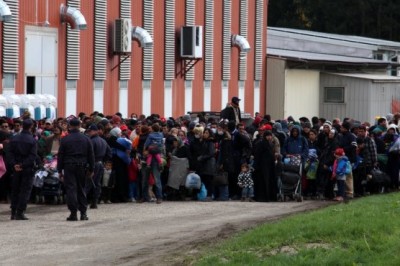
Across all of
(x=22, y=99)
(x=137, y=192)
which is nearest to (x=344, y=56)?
(x=22, y=99)

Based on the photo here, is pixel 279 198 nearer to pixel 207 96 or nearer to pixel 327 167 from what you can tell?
pixel 327 167

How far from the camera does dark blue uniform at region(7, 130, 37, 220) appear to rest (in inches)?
894

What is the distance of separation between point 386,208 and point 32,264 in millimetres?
7093

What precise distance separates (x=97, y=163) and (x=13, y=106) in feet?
27.1

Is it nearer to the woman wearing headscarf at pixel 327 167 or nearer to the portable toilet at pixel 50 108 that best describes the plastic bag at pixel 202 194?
the woman wearing headscarf at pixel 327 167

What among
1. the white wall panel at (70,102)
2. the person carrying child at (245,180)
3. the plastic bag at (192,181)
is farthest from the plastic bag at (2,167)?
the white wall panel at (70,102)

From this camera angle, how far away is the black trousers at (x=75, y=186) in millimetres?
22547

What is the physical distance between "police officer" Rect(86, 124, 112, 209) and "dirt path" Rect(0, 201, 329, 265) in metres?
0.40

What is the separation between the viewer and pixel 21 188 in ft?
74.7

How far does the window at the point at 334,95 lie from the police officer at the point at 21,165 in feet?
125

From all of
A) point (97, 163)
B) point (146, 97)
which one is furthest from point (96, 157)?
point (146, 97)

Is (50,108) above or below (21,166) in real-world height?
above

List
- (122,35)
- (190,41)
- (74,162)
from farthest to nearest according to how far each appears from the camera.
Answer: (190,41) < (122,35) < (74,162)

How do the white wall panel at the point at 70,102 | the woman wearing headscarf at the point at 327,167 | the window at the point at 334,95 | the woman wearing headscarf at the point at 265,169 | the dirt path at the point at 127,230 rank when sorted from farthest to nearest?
1. the window at the point at 334,95
2. the white wall panel at the point at 70,102
3. the woman wearing headscarf at the point at 327,167
4. the woman wearing headscarf at the point at 265,169
5. the dirt path at the point at 127,230
